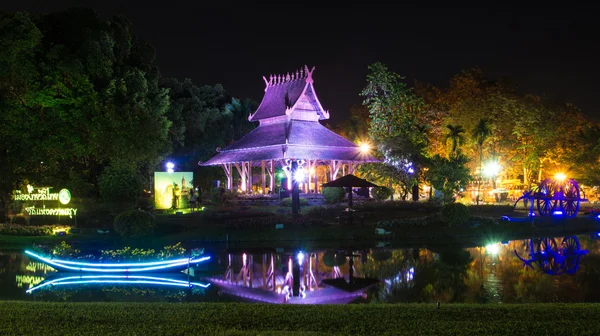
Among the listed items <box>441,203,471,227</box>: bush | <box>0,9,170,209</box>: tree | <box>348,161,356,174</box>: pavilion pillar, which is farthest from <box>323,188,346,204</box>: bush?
<box>441,203,471,227</box>: bush

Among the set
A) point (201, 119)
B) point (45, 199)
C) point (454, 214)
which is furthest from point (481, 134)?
point (45, 199)

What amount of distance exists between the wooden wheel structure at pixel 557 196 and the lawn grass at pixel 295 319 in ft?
77.3

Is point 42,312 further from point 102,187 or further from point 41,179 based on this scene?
point 41,179

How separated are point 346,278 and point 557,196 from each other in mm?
21046

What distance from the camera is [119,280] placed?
18.0m

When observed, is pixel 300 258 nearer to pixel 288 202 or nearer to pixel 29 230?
pixel 29 230

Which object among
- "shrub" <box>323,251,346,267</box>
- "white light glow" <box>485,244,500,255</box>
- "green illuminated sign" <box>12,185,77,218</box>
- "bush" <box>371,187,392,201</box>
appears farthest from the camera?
"bush" <box>371,187,392,201</box>

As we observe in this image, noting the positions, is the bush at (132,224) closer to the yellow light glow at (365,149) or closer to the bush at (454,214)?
the bush at (454,214)

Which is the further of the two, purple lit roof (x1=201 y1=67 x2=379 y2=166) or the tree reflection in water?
purple lit roof (x1=201 y1=67 x2=379 y2=166)

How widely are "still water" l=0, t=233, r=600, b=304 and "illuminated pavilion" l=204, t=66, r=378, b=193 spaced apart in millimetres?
22282

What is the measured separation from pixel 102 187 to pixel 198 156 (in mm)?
29048

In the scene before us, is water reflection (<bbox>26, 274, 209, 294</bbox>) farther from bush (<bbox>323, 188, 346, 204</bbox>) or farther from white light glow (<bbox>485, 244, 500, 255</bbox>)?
bush (<bbox>323, 188, 346, 204</bbox>)

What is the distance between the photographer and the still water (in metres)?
15.4

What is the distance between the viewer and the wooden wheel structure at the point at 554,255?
1958 cm
